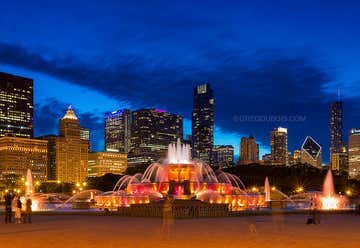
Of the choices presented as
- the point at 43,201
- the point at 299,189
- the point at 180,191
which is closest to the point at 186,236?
the point at 180,191

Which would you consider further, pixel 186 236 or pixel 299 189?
pixel 299 189

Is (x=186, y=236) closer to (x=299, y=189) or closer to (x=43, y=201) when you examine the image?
(x=43, y=201)

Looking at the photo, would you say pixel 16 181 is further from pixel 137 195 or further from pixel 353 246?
pixel 353 246

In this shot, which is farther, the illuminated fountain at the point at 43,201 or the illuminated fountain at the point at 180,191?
the illuminated fountain at the point at 43,201

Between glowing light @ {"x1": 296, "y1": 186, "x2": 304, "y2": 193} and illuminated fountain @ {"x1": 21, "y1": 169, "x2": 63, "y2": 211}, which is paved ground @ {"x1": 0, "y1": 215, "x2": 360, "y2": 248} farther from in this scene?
glowing light @ {"x1": 296, "y1": 186, "x2": 304, "y2": 193}

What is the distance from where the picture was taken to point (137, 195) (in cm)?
4328

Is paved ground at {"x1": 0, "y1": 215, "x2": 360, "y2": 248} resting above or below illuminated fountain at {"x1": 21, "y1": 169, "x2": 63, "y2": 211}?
above

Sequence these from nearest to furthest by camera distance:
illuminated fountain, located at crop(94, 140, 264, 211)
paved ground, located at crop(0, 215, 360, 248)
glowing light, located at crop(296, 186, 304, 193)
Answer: paved ground, located at crop(0, 215, 360, 248) < illuminated fountain, located at crop(94, 140, 264, 211) < glowing light, located at crop(296, 186, 304, 193)

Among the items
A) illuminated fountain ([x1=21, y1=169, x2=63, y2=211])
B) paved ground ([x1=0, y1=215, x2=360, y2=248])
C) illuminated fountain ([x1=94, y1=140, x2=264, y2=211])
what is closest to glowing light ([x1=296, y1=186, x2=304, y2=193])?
illuminated fountain ([x1=21, y1=169, x2=63, y2=211])

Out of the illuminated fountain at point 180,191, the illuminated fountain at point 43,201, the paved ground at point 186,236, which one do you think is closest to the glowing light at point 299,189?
the illuminated fountain at point 43,201

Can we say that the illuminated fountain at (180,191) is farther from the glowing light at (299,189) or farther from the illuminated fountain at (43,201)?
the glowing light at (299,189)

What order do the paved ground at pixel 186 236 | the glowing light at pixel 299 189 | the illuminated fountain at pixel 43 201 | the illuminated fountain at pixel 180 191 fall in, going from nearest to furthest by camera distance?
the paved ground at pixel 186 236, the illuminated fountain at pixel 180 191, the illuminated fountain at pixel 43 201, the glowing light at pixel 299 189

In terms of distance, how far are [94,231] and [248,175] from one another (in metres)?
84.0

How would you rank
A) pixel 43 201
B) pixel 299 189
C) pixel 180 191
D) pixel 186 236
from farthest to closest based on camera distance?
pixel 299 189 → pixel 43 201 → pixel 180 191 → pixel 186 236
